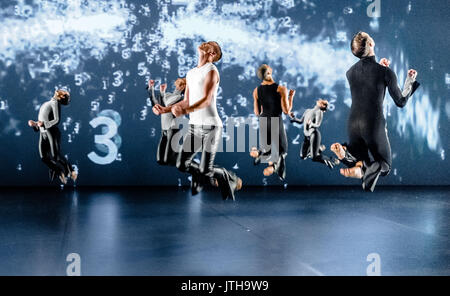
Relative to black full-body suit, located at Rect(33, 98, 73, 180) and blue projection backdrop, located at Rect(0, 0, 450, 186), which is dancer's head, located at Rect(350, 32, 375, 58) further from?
blue projection backdrop, located at Rect(0, 0, 450, 186)

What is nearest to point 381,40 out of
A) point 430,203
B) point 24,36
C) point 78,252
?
point 430,203

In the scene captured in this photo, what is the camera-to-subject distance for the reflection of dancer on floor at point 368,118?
4855 millimetres

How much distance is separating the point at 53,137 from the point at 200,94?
19.4 feet

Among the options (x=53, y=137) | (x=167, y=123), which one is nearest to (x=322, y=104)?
(x=167, y=123)

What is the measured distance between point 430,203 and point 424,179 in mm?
2589

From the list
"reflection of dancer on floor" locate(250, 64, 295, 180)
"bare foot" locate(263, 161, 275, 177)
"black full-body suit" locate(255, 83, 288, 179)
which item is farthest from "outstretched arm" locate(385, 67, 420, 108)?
"bare foot" locate(263, 161, 275, 177)

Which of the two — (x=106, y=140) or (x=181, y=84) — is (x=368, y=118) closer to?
(x=181, y=84)

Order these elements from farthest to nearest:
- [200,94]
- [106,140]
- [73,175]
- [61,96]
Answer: [106,140], [73,175], [61,96], [200,94]

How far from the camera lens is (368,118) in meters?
4.91

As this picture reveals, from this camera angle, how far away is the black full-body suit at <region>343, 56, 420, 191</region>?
192 inches

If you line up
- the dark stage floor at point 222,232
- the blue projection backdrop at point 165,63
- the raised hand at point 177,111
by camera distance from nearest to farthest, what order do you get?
1. the raised hand at point 177,111
2. the dark stage floor at point 222,232
3. the blue projection backdrop at point 165,63

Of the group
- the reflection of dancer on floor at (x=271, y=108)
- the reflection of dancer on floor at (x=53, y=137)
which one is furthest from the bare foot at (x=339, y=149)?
the reflection of dancer on floor at (x=53, y=137)

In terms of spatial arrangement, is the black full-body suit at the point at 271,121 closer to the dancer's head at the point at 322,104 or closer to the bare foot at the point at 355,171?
the dancer's head at the point at 322,104

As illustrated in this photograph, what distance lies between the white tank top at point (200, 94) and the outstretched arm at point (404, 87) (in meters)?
1.38
